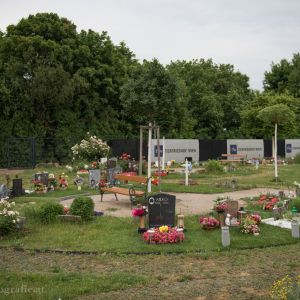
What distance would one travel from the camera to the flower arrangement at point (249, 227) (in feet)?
38.1

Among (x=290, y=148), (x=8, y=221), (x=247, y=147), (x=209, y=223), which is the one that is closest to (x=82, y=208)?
(x=8, y=221)

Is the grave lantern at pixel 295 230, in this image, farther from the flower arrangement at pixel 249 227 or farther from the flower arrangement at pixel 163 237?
the flower arrangement at pixel 163 237

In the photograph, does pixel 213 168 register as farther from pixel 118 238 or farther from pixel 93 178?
pixel 118 238

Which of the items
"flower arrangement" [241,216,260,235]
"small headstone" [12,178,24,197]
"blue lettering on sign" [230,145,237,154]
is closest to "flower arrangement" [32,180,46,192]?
"small headstone" [12,178,24,197]

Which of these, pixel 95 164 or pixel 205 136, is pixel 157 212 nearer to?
pixel 95 164

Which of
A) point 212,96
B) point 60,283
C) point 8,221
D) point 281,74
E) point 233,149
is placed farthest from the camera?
point 281,74

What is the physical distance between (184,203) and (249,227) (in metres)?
5.26

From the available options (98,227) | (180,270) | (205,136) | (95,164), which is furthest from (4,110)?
(180,270)

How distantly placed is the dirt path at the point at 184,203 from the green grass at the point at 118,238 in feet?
6.73

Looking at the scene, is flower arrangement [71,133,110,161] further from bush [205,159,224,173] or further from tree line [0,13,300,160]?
bush [205,159,224,173]

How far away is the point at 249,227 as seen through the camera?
11648 millimetres

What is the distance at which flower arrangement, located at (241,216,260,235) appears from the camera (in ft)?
38.1

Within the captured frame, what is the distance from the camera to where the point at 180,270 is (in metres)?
9.02

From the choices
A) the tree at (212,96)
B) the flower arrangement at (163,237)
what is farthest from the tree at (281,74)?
the flower arrangement at (163,237)
